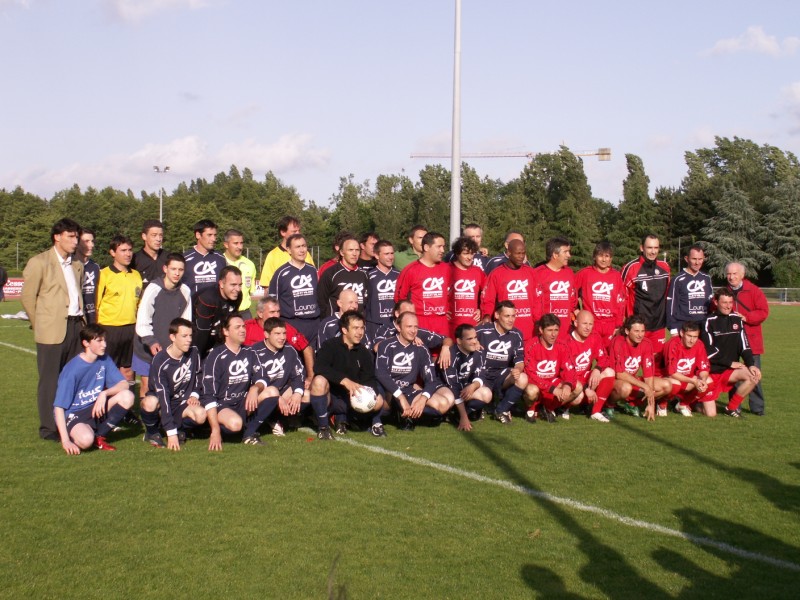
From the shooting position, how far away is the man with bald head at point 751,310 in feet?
30.7

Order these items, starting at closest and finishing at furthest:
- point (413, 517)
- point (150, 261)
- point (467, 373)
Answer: point (413, 517) → point (467, 373) → point (150, 261)

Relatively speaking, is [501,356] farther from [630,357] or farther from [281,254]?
[281,254]

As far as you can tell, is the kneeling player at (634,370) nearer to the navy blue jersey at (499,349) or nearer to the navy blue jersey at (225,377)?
the navy blue jersey at (499,349)

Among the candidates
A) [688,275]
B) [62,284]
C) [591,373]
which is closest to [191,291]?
[62,284]

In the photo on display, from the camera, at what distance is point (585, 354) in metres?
8.92

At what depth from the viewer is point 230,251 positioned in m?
9.08

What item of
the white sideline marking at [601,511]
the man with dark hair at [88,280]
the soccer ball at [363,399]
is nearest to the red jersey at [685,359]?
the soccer ball at [363,399]

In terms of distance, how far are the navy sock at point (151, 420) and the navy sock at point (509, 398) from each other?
3.53 m

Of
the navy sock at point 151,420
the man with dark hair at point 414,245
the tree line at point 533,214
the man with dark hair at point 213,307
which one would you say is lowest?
the navy sock at point 151,420

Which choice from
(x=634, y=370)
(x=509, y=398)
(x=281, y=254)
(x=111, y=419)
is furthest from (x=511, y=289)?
(x=111, y=419)

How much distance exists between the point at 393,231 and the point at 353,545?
53522mm

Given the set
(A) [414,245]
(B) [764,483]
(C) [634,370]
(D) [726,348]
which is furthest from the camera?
(A) [414,245]

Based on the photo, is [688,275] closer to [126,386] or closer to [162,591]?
[126,386]

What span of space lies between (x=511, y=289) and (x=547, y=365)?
921 mm
